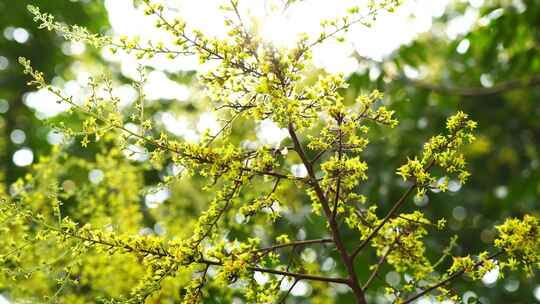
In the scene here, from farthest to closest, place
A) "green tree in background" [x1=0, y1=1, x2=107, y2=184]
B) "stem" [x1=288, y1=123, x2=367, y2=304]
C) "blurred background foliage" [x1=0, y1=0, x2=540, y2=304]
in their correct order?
"green tree in background" [x1=0, y1=1, x2=107, y2=184] → "blurred background foliage" [x1=0, y1=0, x2=540, y2=304] → "stem" [x1=288, y1=123, x2=367, y2=304]

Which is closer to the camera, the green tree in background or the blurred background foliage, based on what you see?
the blurred background foliage

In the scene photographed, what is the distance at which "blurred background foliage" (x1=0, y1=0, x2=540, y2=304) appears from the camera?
4.62 metres

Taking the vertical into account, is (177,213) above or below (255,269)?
above

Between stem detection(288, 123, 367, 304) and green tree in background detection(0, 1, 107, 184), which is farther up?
green tree in background detection(0, 1, 107, 184)

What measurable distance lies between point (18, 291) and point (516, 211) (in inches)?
194

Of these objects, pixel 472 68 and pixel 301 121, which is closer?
pixel 301 121

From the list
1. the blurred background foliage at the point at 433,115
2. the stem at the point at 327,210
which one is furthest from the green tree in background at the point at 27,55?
the stem at the point at 327,210

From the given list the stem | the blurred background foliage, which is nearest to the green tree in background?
the blurred background foliage

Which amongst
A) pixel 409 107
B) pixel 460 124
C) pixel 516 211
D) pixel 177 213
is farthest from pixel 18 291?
pixel 516 211

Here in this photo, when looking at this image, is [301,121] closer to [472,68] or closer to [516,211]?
[472,68]

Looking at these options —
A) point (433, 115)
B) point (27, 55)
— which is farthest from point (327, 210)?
point (27, 55)

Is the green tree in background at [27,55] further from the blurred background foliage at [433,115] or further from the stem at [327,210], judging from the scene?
the stem at [327,210]

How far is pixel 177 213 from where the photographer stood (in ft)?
14.5

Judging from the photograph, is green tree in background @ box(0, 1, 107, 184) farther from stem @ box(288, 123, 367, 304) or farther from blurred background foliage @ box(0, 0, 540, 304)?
stem @ box(288, 123, 367, 304)
